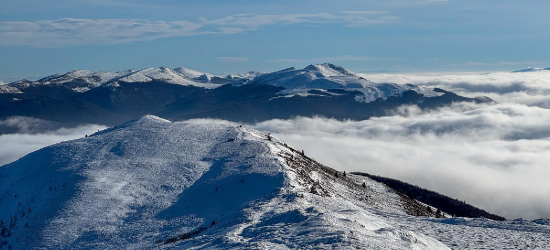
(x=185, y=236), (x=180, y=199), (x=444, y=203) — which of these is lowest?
(x=185, y=236)

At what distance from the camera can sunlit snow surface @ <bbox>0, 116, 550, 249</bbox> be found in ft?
130

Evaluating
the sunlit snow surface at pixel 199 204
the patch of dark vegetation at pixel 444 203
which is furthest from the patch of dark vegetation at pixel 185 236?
the patch of dark vegetation at pixel 444 203

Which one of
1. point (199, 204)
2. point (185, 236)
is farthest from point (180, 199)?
point (185, 236)

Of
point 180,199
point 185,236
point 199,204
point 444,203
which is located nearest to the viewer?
point 185,236

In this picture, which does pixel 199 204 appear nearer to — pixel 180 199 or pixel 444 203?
pixel 180 199

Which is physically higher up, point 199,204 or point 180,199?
point 180,199

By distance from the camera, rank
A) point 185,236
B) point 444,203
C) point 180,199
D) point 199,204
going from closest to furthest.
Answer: point 185,236, point 199,204, point 180,199, point 444,203

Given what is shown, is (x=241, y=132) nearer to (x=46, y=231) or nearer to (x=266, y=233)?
(x=46, y=231)

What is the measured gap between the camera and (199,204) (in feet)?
174

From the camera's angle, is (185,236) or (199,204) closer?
(185,236)

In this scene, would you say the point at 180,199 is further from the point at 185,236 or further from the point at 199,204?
the point at 185,236

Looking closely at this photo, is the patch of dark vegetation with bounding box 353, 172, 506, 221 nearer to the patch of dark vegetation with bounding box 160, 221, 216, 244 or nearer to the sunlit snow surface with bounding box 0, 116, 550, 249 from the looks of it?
the sunlit snow surface with bounding box 0, 116, 550, 249

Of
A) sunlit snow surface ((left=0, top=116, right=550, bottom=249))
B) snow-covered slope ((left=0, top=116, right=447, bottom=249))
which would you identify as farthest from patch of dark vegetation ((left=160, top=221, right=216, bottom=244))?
sunlit snow surface ((left=0, top=116, right=550, bottom=249))

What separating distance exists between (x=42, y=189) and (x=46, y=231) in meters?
10.9
